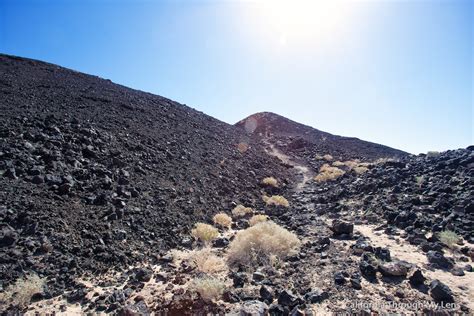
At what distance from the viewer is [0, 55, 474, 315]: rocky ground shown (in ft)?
15.8

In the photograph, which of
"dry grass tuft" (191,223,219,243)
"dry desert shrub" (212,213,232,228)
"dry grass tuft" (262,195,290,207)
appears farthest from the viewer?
"dry grass tuft" (262,195,290,207)

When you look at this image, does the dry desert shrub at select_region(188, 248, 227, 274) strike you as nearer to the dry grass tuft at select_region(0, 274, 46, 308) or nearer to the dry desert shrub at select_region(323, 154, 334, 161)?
the dry grass tuft at select_region(0, 274, 46, 308)

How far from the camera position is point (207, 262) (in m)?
6.25

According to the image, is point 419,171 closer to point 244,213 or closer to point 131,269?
point 244,213

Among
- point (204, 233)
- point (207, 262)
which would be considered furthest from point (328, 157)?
point (207, 262)

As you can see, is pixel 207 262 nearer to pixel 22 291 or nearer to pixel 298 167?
pixel 22 291

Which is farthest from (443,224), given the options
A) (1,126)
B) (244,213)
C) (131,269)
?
(1,126)

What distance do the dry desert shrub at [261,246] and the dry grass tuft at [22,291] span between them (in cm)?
370

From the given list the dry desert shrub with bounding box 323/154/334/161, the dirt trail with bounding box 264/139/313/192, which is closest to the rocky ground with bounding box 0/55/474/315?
the dirt trail with bounding box 264/139/313/192

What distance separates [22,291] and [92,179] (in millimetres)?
4600

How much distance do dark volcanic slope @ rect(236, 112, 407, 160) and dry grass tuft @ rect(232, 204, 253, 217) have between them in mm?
19127

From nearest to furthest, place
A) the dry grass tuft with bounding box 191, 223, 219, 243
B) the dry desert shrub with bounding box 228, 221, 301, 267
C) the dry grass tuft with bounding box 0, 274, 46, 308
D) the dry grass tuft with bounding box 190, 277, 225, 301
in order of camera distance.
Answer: the dry grass tuft with bounding box 0, 274, 46, 308, the dry grass tuft with bounding box 190, 277, 225, 301, the dry desert shrub with bounding box 228, 221, 301, 267, the dry grass tuft with bounding box 191, 223, 219, 243

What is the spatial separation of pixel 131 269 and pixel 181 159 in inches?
341

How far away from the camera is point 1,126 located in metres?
9.49
